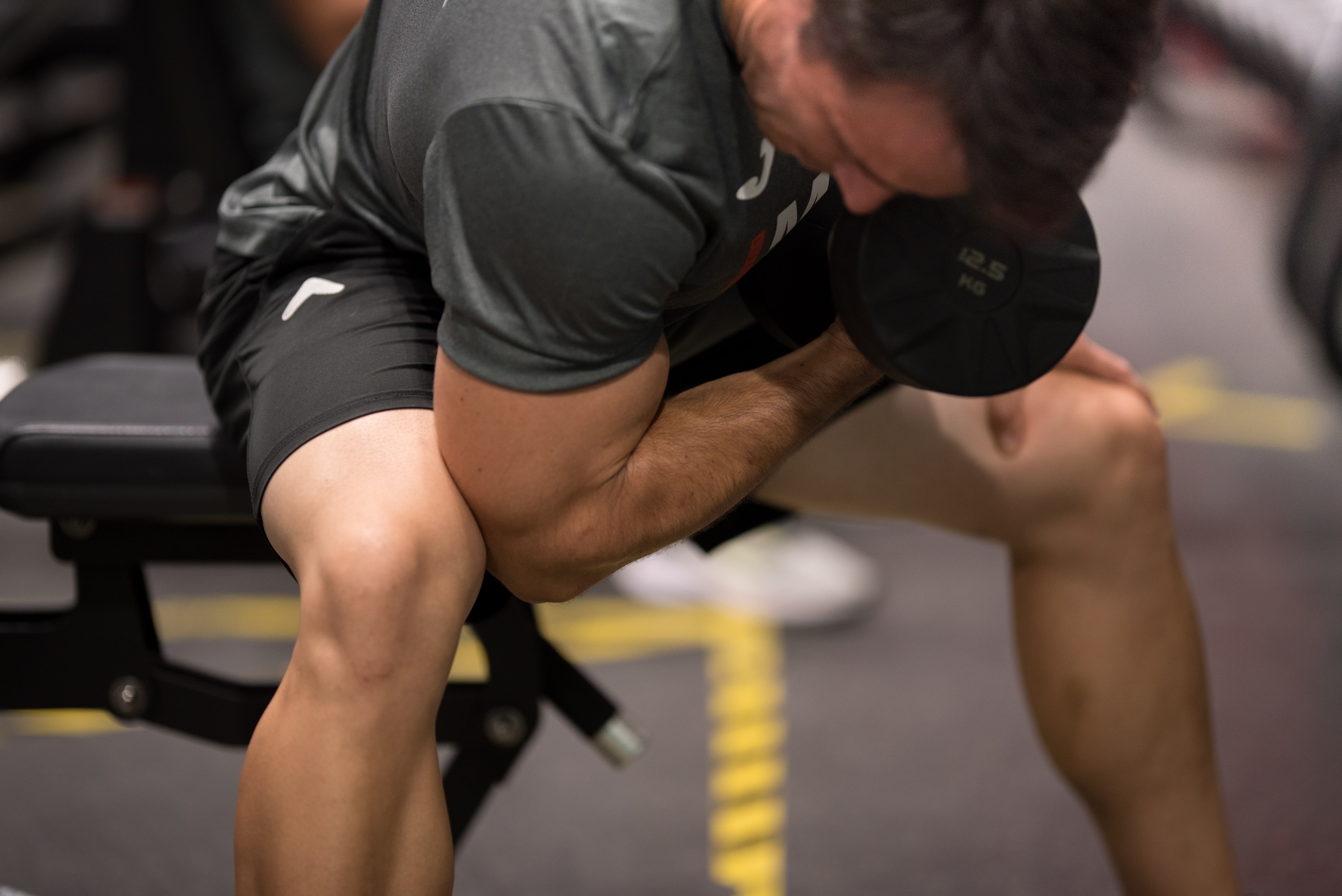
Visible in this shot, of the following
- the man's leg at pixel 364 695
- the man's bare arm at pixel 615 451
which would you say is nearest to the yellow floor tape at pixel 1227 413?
the man's bare arm at pixel 615 451

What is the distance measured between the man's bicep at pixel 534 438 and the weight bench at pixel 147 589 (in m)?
0.19

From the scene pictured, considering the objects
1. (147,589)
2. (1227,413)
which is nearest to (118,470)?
(147,589)

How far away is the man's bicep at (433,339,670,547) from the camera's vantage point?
0.77 m

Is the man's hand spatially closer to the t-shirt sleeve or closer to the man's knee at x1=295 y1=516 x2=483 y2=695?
the t-shirt sleeve

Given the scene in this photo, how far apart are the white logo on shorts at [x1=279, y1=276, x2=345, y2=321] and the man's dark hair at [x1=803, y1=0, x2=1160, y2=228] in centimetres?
44

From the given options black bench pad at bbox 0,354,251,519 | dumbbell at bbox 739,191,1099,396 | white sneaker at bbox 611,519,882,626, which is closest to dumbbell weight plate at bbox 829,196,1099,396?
dumbbell at bbox 739,191,1099,396

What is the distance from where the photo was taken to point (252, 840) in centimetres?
78

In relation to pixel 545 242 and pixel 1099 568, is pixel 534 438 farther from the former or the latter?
pixel 1099 568

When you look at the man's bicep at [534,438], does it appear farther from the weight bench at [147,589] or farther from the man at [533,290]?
the weight bench at [147,589]

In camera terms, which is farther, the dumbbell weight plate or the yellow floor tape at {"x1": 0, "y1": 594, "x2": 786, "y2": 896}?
the yellow floor tape at {"x1": 0, "y1": 594, "x2": 786, "y2": 896}

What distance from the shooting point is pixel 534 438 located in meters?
0.78

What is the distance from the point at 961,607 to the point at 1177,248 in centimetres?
206

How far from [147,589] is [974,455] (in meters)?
0.75

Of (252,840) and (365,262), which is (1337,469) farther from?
(252,840)
